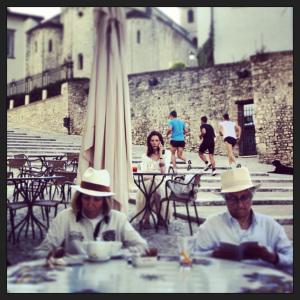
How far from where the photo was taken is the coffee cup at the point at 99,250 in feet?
8.50

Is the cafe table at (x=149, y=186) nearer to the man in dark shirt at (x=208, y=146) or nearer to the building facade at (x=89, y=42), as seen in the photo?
the man in dark shirt at (x=208, y=146)

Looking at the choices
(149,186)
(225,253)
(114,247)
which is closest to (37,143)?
(149,186)

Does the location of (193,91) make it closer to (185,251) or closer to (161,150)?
(161,150)

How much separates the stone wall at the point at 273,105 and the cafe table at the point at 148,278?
3464 mm

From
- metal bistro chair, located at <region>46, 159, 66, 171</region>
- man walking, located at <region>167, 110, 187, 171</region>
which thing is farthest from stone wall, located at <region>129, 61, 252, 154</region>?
metal bistro chair, located at <region>46, 159, 66, 171</region>

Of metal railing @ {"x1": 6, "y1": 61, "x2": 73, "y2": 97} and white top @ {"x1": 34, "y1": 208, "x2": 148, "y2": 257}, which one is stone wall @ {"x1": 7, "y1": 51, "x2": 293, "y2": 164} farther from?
metal railing @ {"x1": 6, "y1": 61, "x2": 73, "y2": 97}

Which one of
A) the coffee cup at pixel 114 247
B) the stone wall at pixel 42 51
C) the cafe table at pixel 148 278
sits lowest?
the cafe table at pixel 148 278

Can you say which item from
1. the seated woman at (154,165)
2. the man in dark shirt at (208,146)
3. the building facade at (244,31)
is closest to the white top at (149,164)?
the seated woman at (154,165)

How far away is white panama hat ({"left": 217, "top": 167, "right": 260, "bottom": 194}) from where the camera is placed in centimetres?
333

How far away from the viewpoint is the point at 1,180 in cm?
420

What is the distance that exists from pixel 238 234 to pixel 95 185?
45.6 inches

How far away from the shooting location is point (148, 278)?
2490 millimetres

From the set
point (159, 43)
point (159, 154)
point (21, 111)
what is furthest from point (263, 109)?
point (159, 43)

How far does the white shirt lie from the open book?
0.31m
